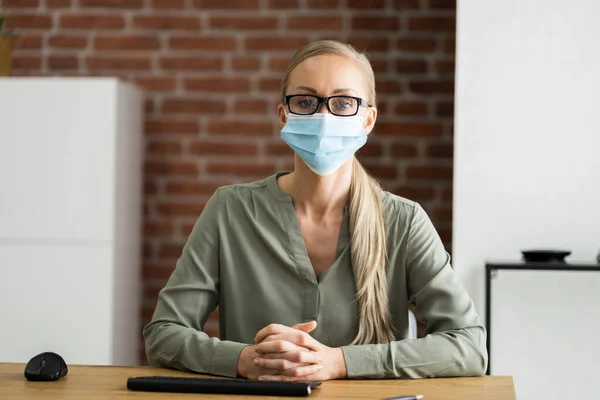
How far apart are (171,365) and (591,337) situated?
5.78ft

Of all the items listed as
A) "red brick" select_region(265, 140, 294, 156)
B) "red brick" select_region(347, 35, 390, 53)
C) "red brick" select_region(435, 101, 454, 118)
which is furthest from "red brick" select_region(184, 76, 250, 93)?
"red brick" select_region(435, 101, 454, 118)

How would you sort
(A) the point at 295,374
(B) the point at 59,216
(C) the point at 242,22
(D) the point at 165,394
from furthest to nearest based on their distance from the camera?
(C) the point at 242,22, (B) the point at 59,216, (A) the point at 295,374, (D) the point at 165,394

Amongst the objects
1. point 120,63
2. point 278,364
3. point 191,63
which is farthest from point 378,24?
point 278,364

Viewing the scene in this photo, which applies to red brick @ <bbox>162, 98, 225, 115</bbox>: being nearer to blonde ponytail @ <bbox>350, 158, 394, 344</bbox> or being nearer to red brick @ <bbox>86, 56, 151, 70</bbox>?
red brick @ <bbox>86, 56, 151, 70</bbox>

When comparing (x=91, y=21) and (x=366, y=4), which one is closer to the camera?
(x=366, y=4)

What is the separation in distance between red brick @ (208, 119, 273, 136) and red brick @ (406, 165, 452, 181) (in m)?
0.61

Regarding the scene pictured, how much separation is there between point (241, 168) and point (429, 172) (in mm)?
785

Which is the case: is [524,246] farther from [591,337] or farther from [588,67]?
[588,67]

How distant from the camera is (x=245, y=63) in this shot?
3.54m

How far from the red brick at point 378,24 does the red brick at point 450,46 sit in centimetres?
21

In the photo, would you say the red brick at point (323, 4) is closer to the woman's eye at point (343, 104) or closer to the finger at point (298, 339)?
the woman's eye at point (343, 104)

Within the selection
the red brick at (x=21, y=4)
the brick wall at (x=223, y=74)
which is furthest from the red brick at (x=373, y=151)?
the red brick at (x=21, y=4)

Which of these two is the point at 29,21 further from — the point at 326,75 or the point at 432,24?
the point at 326,75

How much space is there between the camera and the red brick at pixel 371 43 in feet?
11.3
